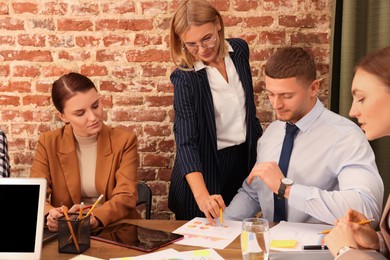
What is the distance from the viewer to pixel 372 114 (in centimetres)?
169

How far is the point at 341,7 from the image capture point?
286 cm

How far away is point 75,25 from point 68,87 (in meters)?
0.65

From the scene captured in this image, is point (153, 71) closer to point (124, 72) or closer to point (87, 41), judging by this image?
point (124, 72)

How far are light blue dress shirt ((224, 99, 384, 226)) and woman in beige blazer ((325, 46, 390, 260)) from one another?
0.21 metres

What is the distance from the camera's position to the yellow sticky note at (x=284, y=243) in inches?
68.4

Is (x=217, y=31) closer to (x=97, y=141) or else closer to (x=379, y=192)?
(x=97, y=141)

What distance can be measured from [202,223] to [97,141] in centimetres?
76

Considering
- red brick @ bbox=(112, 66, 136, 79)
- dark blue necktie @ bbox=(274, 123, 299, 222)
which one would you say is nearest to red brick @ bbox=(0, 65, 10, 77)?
red brick @ bbox=(112, 66, 136, 79)

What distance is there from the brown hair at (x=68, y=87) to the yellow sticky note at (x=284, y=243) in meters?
1.19

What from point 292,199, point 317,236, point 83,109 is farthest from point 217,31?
point 317,236

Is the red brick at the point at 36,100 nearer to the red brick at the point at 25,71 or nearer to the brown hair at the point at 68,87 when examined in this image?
the red brick at the point at 25,71

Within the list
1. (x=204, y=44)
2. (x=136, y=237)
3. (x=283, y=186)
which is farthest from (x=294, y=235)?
(x=204, y=44)

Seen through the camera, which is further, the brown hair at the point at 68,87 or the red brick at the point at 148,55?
the red brick at the point at 148,55

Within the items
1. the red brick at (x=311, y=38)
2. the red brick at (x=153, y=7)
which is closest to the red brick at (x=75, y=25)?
the red brick at (x=153, y=7)
